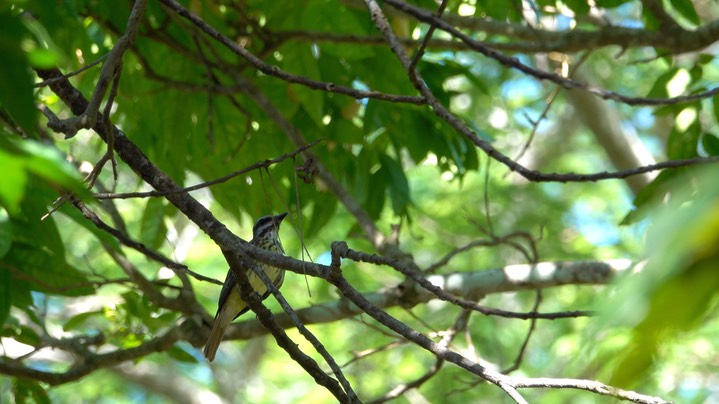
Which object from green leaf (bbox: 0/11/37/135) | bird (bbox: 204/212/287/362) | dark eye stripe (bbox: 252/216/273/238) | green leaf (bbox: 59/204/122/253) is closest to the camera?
green leaf (bbox: 0/11/37/135)

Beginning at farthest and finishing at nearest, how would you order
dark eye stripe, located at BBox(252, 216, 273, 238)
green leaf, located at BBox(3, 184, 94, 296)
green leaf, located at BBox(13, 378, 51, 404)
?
dark eye stripe, located at BBox(252, 216, 273, 238) < green leaf, located at BBox(13, 378, 51, 404) < green leaf, located at BBox(3, 184, 94, 296)

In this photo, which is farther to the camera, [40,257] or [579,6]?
[579,6]

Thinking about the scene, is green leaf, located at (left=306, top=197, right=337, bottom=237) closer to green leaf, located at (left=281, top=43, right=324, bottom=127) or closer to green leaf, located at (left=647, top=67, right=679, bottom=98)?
green leaf, located at (left=281, top=43, right=324, bottom=127)

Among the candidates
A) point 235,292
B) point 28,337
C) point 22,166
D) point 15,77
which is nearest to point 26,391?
point 28,337

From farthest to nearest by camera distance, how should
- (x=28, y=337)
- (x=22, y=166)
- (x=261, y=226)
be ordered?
(x=261, y=226) < (x=28, y=337) < (x=22, y=166)

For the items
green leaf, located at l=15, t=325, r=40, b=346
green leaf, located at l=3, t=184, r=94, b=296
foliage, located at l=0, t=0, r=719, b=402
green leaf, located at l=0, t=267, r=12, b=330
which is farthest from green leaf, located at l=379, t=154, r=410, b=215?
green leaf, located at l=0, t=267, r=12, b=330

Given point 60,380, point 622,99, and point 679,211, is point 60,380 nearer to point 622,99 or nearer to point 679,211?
point 622,99

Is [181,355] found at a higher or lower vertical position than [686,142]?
lower

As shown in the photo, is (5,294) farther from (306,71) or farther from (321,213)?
(321,213)

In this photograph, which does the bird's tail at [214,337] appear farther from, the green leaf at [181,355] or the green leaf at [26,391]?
the green leaf at [26,391]

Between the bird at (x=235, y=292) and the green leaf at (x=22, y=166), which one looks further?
the bird at (x=235, y=292)

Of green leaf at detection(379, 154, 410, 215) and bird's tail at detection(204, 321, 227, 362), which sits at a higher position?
green leaf at detection(379, 154, 410, 215)

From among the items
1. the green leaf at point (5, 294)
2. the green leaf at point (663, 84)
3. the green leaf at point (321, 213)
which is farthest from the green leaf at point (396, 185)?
the green leaf at point (5, 294)

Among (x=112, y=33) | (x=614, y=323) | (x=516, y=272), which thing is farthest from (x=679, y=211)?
(x=112, y=33)
